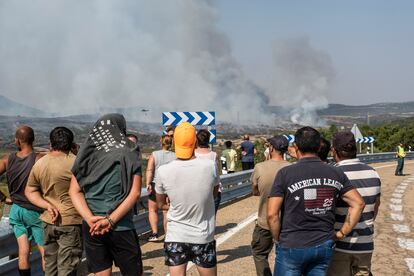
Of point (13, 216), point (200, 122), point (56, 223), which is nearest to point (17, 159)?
point (13, 216)

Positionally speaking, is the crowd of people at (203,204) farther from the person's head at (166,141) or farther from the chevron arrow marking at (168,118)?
the chevron arrow marking at (168,118)

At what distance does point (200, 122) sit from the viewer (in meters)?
14.4

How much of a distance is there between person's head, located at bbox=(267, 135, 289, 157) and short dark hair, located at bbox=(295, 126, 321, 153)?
5.30 feet

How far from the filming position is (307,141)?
4.02 metres

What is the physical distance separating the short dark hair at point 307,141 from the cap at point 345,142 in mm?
364

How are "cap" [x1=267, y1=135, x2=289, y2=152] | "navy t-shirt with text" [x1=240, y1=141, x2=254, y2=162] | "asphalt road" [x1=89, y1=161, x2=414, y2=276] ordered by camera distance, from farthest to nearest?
"navy t-shirt with text" [x1=240, y1=141, x2=254, y2=162] → "asphalt road" [x1=89, y1=161, x2=414, y2=276] → "cap" [x1=267, y1=135, x2=289, y2=152]

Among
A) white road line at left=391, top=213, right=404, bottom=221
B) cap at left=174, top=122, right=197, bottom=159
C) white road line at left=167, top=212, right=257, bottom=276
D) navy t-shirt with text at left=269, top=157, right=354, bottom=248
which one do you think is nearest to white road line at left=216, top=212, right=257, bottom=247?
white road line at left=167, top=212, right=257, bottom=276

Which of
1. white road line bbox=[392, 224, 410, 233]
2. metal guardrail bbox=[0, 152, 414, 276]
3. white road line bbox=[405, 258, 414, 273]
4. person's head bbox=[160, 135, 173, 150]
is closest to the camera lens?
metal guardrail bbox=[0, 152, 414, 276]

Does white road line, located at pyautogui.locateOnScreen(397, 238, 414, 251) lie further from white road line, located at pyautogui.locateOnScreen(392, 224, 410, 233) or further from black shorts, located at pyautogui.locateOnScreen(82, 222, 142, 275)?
Answer: black shorts, located at pyautogui.locateOnScreen(82, 222, 142, 275)

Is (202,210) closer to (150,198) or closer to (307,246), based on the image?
(307,246)

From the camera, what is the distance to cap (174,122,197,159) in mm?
4258

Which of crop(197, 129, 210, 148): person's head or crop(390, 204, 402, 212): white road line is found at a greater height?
crop(197, 129, 210, 148): person's head

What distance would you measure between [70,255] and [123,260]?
103 cm

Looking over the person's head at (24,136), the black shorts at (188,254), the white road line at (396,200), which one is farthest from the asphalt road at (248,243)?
Result: the black shorts at (188,254)
